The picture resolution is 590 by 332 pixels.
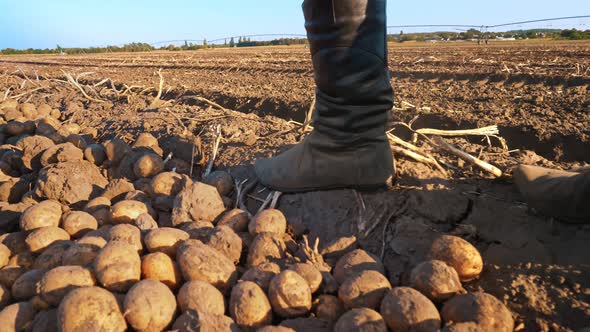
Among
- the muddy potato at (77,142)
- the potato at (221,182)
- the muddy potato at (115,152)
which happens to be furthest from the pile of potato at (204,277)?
the muddy potato at (77,142)

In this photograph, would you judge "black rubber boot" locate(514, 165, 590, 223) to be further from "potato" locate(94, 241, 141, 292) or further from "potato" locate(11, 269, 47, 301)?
"potato" locate(11, 269, 47, 301)

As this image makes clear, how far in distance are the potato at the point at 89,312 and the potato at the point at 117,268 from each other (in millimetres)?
85

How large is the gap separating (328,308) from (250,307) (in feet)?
0.76

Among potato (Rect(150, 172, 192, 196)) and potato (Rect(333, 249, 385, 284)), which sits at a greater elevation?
potato (Rect(150, 172, 192, 196))

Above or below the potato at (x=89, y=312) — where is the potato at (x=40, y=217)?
above

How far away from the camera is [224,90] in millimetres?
5566

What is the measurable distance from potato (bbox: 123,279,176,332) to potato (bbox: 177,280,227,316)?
1.4 inches

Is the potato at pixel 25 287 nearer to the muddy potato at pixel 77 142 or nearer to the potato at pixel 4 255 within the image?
the potato at pixel 4 255

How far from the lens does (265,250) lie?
1.54 meters


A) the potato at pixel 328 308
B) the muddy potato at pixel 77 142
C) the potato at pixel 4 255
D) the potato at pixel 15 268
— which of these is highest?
the muddy potato at pixel 77 142

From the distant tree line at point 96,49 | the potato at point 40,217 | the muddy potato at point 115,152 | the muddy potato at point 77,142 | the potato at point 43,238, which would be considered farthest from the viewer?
the distant tree line at point 96,49

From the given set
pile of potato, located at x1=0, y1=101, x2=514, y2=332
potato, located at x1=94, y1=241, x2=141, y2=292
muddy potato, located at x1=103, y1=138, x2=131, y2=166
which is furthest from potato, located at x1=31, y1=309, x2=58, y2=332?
muddy potato, located at x1=103, y1=138, x2=131, y2=166

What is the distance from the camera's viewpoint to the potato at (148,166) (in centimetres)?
229

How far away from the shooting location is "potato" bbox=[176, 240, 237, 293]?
1.37 m
